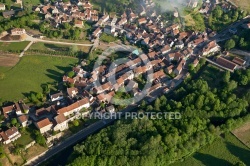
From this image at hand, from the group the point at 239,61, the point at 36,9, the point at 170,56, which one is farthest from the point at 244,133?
the point at 36,9

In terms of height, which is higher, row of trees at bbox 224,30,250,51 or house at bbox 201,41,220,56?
row of trees at bbox 224,30,250,51

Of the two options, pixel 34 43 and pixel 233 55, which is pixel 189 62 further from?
pixel 34 43

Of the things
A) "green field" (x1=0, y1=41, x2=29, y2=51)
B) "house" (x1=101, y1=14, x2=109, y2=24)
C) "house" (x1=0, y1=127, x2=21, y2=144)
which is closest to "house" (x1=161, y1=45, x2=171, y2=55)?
"house" (x1=101, y1=14, x2=109, y2=24)

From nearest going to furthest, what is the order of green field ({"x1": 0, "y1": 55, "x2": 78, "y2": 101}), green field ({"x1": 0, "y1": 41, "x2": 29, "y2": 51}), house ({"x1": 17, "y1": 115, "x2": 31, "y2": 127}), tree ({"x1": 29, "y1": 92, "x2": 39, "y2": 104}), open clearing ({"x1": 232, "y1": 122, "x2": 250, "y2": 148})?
open clearing ({"x1": 232, "y1": 122, "x2": 250, "y2": 148}), house ({"x1": 17, "y1": 115, "x2": 31, "y2": 127}), tree ({"x1": 29, "y1": 92, "x2": 39, "y2": 104}), green field ({"x1": 0, "y1": 55, "x2": 78, "y2": 101}), green field ({"x1": 0, "y1": 41, "x2": 29, "y2": 51})

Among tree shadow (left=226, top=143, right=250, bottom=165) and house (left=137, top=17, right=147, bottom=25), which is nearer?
tree shadow (left=226, top=143, right=250, bottom=165)

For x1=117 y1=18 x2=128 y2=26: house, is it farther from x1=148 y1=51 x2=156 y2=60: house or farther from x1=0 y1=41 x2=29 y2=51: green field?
x1=0 y1=41 x2=29 y2=51: green field

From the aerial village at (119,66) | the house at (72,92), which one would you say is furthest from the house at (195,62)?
the house at (72,92)
